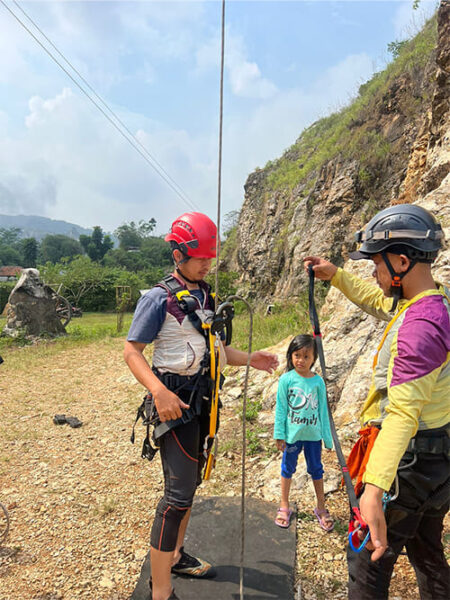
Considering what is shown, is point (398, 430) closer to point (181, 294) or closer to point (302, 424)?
point (181, 294)

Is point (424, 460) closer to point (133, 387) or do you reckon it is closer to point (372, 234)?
point (372, 234)

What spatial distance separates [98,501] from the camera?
145 inches

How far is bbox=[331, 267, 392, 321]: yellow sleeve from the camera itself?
7.02 ft

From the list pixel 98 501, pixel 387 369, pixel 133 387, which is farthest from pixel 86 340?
pixel 387 369

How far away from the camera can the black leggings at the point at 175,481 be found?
2.07m

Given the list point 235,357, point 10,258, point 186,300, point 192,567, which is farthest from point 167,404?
point 10,258

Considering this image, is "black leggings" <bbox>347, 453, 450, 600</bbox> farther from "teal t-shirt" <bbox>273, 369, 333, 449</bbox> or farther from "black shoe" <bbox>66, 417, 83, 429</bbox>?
"black shoe" <bbox>66, 417, 83, 429</bbox>

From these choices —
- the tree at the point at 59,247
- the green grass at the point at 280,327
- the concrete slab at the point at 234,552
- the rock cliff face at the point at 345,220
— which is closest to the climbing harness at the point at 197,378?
the concrete slab at the point at 234,552

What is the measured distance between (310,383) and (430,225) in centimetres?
172

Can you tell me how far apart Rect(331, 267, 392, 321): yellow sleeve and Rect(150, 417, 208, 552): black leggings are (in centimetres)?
114

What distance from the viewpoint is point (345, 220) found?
34.6 feet

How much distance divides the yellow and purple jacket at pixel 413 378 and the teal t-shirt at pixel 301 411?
1386 mm

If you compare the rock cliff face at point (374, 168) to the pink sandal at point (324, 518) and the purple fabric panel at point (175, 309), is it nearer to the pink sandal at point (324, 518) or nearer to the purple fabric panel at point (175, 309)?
the pink sandal at point (324, 518)

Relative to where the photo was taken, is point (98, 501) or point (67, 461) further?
point (67, 461)
